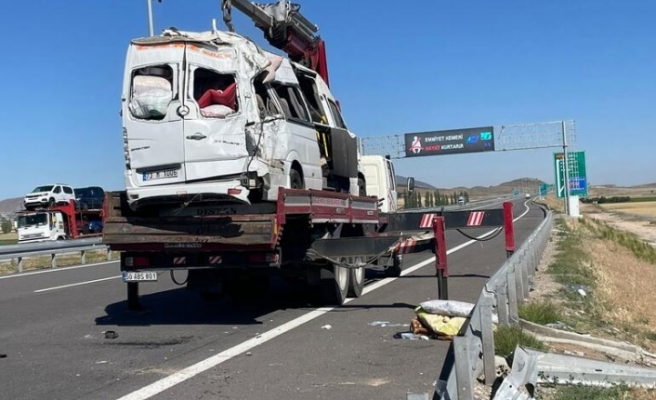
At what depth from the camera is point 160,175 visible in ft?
30.9

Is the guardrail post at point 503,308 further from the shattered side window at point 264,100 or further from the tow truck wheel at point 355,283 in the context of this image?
the tow truck wheel at point 355,283

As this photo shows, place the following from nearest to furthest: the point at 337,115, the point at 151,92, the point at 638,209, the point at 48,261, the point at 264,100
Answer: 1. the point at 151,92
2. the point at 264,100
3. the point at 337,115
4. the point at 48,261
5. the point at 638,209

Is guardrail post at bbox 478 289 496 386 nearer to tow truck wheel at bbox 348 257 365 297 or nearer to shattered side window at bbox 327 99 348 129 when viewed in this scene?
tow truck wheel at bbox 348 257 365 297

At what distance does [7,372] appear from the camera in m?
7.57

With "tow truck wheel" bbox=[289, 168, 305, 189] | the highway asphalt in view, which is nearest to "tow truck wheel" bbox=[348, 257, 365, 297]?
the highway asphalt

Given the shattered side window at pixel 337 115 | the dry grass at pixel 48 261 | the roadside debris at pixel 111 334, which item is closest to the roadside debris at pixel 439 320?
the roadside debris at pixel 111 334

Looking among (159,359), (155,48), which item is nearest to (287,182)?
(155,48)

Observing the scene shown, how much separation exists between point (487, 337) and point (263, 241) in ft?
12.3

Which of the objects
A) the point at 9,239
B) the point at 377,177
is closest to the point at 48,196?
the point at 9,239

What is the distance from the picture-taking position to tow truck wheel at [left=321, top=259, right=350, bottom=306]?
11.2 metres

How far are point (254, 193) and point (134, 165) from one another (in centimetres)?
158

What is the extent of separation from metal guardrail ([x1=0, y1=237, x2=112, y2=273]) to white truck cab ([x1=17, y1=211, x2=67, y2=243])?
15.1m

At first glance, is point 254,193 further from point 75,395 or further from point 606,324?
point 606,324

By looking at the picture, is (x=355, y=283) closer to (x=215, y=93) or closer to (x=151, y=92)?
(x=215, y=93)
